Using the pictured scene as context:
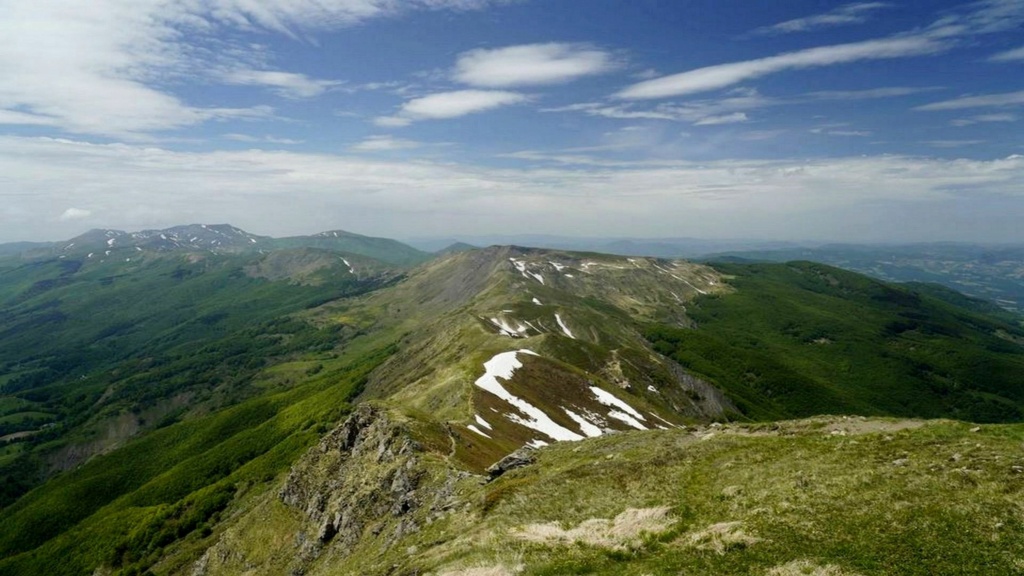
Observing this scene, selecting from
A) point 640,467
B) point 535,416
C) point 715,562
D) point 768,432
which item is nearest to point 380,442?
point 535,416

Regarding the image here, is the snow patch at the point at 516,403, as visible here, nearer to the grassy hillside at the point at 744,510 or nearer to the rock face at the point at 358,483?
the rock face at the point at 358,483

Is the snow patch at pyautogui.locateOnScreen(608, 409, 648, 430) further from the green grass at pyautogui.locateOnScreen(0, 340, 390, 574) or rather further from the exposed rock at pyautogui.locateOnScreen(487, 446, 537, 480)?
the green grass at pyautogui.locateOnScreen(0, 340, 390, 574)

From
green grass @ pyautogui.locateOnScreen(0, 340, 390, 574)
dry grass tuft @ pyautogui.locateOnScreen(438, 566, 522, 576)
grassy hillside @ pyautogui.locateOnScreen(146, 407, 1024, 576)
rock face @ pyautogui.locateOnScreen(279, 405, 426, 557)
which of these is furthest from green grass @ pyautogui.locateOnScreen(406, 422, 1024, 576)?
green grass @ pyautogui.locateOnScreen(0, 340, 390, 574)

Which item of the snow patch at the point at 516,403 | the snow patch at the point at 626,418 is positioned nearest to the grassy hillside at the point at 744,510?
the snow patch at the point at 516,403

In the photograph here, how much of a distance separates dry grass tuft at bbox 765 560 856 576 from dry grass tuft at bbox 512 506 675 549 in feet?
23.8

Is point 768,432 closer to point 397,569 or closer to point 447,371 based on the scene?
point 397,569

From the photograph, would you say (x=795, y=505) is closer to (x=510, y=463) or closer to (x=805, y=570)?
(x=805, y=570)

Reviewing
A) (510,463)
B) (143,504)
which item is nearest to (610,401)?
(510,463)

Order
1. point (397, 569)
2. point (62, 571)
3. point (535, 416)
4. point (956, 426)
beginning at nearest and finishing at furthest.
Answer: point (397, 569)
point (956, 426)
point (535, 416)
point (62, 571)

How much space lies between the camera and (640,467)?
1561 inches

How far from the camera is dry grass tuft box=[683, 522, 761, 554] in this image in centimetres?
2491

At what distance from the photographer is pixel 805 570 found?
2147cm

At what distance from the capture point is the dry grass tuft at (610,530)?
92.9 ft

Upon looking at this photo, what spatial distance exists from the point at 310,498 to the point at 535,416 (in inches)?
1571
